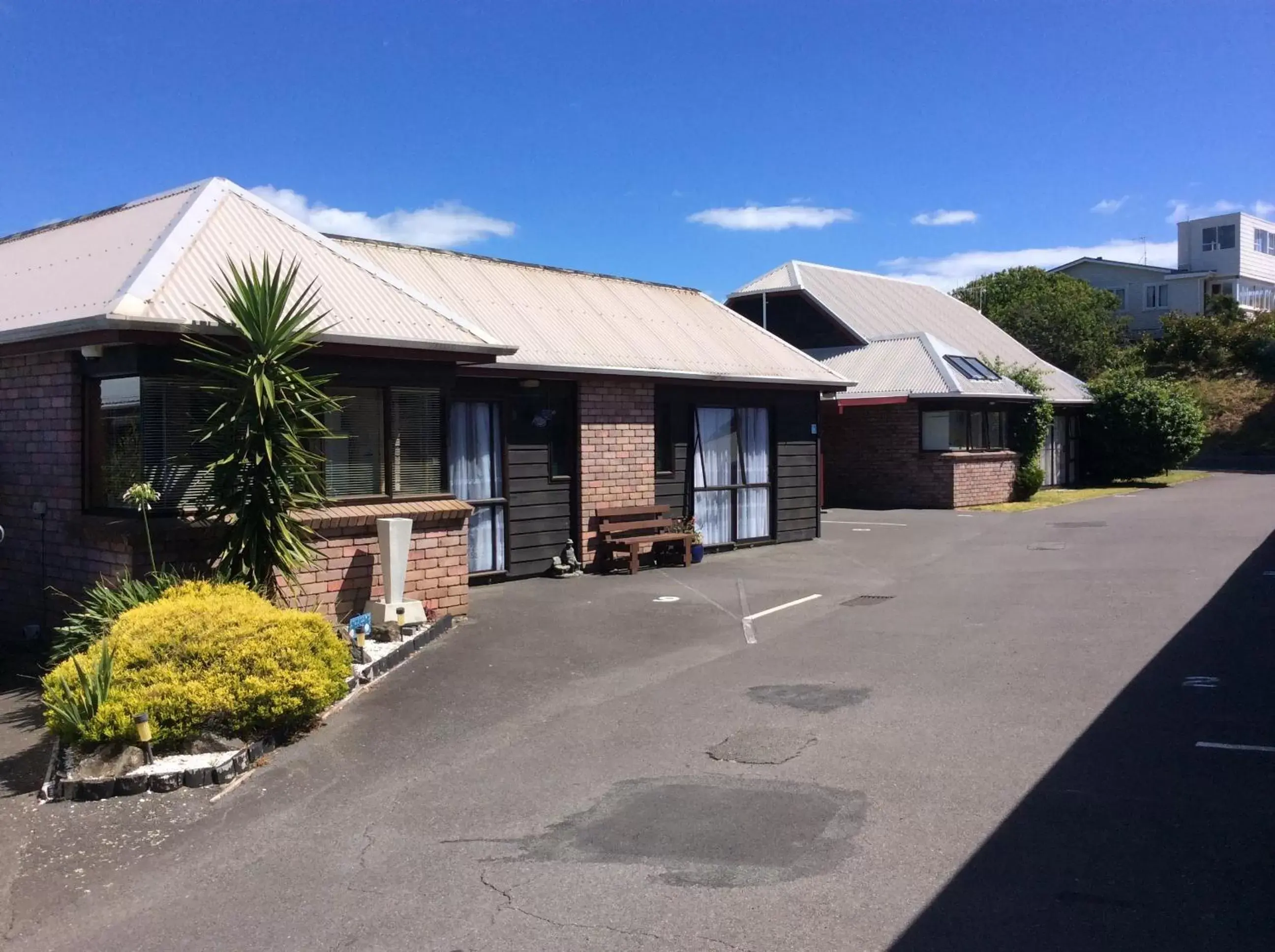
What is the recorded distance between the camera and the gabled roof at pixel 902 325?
88.6ft

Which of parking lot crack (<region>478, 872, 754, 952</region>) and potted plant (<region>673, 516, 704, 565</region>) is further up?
potted plant (<region>673, 516, 704, 565</region>)

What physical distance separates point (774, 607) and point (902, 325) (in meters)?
21.3

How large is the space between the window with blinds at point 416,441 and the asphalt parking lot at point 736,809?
1613 millimetres

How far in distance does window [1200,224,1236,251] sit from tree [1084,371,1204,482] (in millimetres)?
32202

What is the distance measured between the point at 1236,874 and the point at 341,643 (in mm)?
5853

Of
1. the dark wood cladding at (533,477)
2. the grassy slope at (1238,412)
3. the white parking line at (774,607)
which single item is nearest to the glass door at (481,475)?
the dark wood cladding at (533,477)

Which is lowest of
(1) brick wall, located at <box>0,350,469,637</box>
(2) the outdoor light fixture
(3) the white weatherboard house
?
(2) the outdoor light fixture

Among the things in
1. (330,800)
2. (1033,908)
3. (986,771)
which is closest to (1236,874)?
(1033,908)

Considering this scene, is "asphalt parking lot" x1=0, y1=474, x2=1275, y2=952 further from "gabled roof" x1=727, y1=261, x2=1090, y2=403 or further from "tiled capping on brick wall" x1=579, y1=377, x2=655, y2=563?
"gabled roof" x1=727, y1=261, x2=1090, y2=403

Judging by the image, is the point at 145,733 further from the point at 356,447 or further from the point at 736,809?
the point at 356,447

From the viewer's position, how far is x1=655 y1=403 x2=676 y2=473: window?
54.1 feet

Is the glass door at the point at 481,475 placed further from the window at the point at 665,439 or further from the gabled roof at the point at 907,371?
the gabled roof at the point at 907,371

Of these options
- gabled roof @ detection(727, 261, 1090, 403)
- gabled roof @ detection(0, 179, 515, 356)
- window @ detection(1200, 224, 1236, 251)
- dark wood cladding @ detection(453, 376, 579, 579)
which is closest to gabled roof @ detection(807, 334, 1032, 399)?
gabled roof @ detection(727, 261, 1090, 403)

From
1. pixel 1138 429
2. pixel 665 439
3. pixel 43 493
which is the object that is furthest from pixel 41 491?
pixel 1138 429
